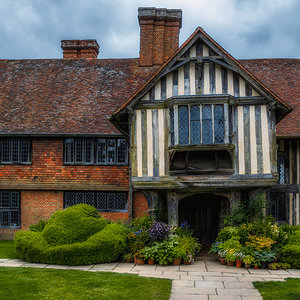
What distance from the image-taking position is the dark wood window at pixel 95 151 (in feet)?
52.6

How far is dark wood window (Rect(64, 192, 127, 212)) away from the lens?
16078mm

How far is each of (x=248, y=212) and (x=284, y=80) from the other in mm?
8362

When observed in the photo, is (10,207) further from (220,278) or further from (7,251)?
(220,278)

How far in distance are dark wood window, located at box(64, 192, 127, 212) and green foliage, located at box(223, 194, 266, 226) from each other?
5.39m

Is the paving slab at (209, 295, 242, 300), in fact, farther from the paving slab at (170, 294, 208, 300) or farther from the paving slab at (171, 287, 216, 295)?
the paving slab at (171, 287, 216, 295)

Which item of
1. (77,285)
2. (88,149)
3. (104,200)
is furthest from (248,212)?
(88,149)

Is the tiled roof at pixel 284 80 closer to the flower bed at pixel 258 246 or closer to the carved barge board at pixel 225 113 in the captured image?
the carved barge board at pixel 225 113

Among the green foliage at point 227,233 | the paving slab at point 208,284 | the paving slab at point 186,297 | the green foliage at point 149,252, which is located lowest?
the paving slab at point 208,284

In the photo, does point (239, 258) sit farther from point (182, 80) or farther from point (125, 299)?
point (182, 80)

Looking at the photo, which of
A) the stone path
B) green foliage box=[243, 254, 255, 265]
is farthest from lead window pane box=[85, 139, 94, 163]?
green foliage box=[243, 254, 255, 265]

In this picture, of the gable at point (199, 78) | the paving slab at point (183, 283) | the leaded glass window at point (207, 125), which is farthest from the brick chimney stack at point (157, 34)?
the paving slab at point (183, 283)

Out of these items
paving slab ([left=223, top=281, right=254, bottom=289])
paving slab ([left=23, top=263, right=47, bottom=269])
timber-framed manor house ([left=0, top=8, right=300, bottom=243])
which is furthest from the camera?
timber-framed manor house ([left=0, top=8, right=300, bottom=243])

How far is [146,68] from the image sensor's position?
62.2 feet

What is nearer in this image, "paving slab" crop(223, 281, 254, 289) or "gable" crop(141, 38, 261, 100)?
"paving slab" crop(223, 281, 254, 289)
